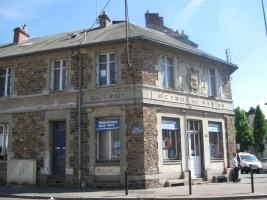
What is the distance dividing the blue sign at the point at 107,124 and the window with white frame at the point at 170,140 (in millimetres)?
2263

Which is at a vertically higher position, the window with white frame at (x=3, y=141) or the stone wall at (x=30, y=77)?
the stone wall at (x=30, y=77)

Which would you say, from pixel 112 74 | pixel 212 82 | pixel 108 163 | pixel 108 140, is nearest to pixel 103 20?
pixel 112 74

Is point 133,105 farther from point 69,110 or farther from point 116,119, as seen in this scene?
point 69,110

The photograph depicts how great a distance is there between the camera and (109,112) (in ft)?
53.4

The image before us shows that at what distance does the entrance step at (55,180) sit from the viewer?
54.4ft

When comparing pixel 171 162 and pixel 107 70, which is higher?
pixel 107 70

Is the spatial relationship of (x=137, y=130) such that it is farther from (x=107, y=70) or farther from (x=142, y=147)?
(x=107, y=70)

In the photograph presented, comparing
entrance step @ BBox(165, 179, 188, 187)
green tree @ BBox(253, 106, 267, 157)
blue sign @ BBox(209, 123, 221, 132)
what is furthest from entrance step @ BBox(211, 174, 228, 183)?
green tree @ BBox(253, 106, 267, 157)

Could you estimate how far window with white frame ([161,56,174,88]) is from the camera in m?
17.5

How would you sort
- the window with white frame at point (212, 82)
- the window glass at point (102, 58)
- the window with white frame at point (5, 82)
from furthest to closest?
1. the window with white frame at point (212, 82)
2. the window with white frame at point (5, 82)
3. the window glass at point (102, 58)

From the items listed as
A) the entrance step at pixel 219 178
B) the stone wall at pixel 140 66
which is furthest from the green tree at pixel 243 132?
the stone wall at pixel 140 66

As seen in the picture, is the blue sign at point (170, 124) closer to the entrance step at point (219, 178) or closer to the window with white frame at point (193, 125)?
the window with white frame at point (193, 125)

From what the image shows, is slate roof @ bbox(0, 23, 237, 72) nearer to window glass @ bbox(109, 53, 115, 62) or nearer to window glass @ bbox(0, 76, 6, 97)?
window glass @ bbox(109, 53, 115, 62)

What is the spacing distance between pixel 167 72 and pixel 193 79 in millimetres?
1779
